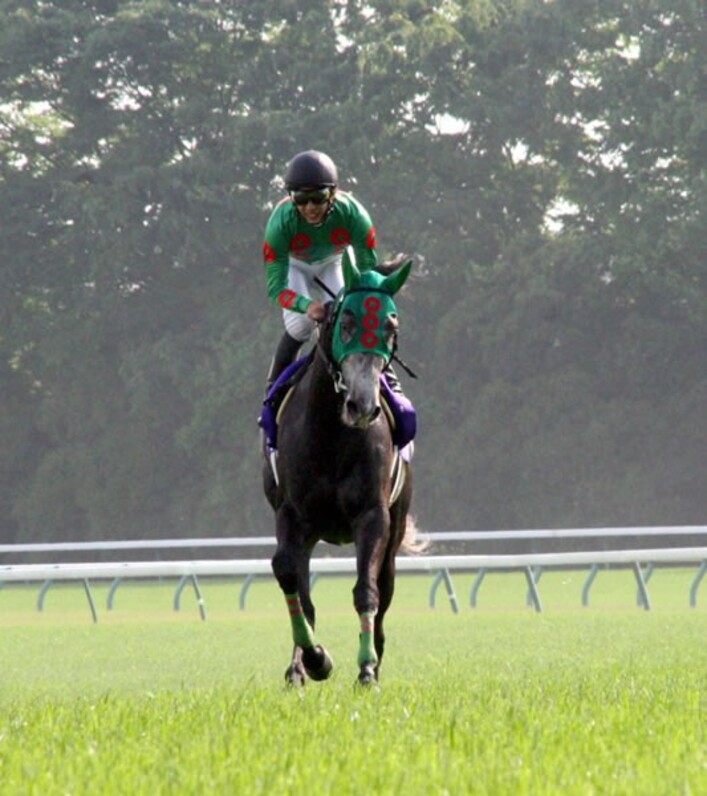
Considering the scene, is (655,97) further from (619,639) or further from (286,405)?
(286,405)

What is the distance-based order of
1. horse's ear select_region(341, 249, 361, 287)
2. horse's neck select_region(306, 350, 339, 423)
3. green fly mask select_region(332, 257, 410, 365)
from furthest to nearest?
horse's neck select_region(306, 350, 339, 423)
horse's ear select_region(341, 249, 361, 287)
green fly mask select_region(332, 257, 410, 365)

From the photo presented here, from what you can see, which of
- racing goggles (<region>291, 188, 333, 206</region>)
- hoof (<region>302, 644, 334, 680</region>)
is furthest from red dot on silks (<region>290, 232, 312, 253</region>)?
hoof (<region>302, 644, 334, 680</region>)

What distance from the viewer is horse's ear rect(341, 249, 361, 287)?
8609 millimetres

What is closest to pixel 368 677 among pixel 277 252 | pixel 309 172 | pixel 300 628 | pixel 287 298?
pixel 300 628

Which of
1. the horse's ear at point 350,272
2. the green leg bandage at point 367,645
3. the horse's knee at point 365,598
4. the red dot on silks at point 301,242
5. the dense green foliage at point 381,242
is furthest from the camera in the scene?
the dense green foliage at point 381,242

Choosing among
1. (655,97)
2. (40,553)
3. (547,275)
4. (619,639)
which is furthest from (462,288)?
(619,639)

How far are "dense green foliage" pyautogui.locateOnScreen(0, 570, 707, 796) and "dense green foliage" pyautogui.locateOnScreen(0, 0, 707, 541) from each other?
2633cm

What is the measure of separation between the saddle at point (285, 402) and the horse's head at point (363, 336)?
0.84 metres

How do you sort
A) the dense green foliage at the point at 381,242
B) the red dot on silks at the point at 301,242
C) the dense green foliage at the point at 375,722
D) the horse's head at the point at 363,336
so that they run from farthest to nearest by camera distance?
the dense green foliage at the point at 381,242 → the red dot on silks at the point at 301,242 → the horse's head at the point at 363,336 → the dense green foliage at the point at 375,722

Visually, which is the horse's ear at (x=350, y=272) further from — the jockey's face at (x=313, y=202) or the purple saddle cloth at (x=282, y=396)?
the purple saddle cloth at (x=282, y=396)

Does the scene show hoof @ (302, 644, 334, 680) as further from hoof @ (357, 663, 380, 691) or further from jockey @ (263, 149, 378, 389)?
jockey @ (263, 149, 378, 389)

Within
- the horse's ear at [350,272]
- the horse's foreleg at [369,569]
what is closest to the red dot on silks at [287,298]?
the horse's ear at [350,272]

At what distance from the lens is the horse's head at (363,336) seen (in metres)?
8.34

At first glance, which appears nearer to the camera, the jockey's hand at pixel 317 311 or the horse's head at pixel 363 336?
the horse's head at pixel 363 336
